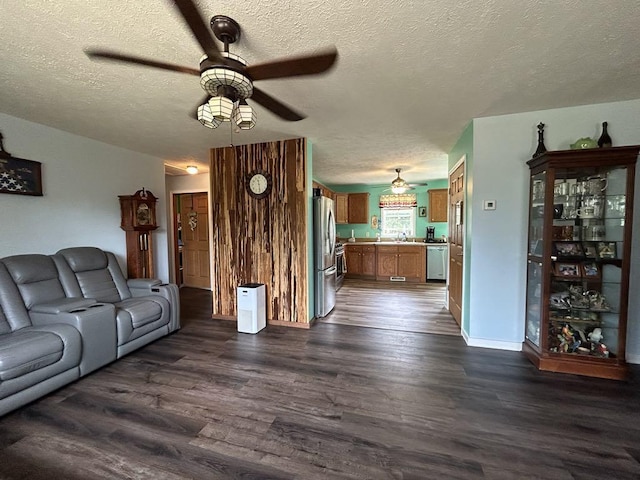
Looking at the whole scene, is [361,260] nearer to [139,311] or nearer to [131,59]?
[139,311]

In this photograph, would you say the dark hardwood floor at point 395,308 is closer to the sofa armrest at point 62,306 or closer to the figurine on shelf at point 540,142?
the figurine on shelf at point 540,142

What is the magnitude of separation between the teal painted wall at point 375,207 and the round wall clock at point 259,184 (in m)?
3.66

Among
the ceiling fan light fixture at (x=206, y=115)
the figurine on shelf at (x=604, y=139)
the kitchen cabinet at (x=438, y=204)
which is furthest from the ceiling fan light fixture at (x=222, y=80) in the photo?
the kitchen cabinet at (x=438, y=204)

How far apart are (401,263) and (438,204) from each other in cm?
168

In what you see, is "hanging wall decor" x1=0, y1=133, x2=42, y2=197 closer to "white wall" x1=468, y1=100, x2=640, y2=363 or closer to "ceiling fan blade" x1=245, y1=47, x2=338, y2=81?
"ceiling fan blade" x1=245, y1=47, x2=338, y2=81

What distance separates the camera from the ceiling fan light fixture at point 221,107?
1450 millimetres

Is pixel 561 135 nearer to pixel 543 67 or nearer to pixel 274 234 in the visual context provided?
pixel 543 67

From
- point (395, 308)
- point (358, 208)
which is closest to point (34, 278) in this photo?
point (395, 308)

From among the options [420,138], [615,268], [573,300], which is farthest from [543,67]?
[573,300]

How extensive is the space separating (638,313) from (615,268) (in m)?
0.58

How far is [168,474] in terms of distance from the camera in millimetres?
1425

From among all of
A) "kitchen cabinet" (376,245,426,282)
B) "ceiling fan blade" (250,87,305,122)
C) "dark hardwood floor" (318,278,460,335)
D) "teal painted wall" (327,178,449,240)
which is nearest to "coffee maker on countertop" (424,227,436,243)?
"teal painted wall" (327,178,449,240)

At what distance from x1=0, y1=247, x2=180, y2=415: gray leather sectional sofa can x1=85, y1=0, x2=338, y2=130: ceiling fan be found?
2.03 metres

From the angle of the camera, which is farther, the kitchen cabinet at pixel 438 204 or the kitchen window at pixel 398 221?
the kitchen window at pixel 398 221
